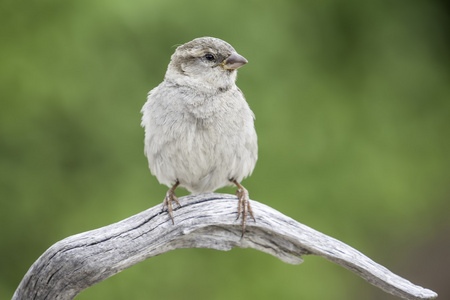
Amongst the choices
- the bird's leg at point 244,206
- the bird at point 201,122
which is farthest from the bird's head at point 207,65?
the bird's leg at point 244,206

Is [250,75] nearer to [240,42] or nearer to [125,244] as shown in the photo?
[240,42]

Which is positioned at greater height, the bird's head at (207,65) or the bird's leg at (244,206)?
the bird's head at (207,65)

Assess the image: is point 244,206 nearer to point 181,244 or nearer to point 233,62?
point 181,244

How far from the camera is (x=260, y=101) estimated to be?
16.3 ft

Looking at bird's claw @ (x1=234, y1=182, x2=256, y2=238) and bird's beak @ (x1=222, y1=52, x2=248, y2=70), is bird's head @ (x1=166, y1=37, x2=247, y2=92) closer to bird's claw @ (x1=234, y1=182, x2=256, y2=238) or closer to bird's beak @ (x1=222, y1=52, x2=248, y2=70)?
bird's beak @ (x1=222, y1=52, x2=248, y2=70)

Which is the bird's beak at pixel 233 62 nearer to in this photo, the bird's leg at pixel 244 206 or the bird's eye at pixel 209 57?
the bird's eye at pixel 209 57

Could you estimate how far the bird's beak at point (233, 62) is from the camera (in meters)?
3.27

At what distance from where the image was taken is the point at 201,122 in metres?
3.29

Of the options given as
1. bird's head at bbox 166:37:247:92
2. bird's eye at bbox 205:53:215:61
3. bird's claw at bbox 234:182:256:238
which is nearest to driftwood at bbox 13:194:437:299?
bird's claw at bbox 234:182:256:238

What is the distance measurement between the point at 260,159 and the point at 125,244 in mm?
1805

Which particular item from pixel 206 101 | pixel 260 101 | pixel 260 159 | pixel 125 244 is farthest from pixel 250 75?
pixel 125 244

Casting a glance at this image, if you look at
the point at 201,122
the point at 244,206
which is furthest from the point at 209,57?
the point at 244,206

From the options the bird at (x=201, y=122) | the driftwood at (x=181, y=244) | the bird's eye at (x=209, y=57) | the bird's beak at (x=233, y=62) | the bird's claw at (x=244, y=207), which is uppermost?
the bird's eye at (x=209, y=57)

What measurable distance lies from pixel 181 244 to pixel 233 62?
3.21 feet
